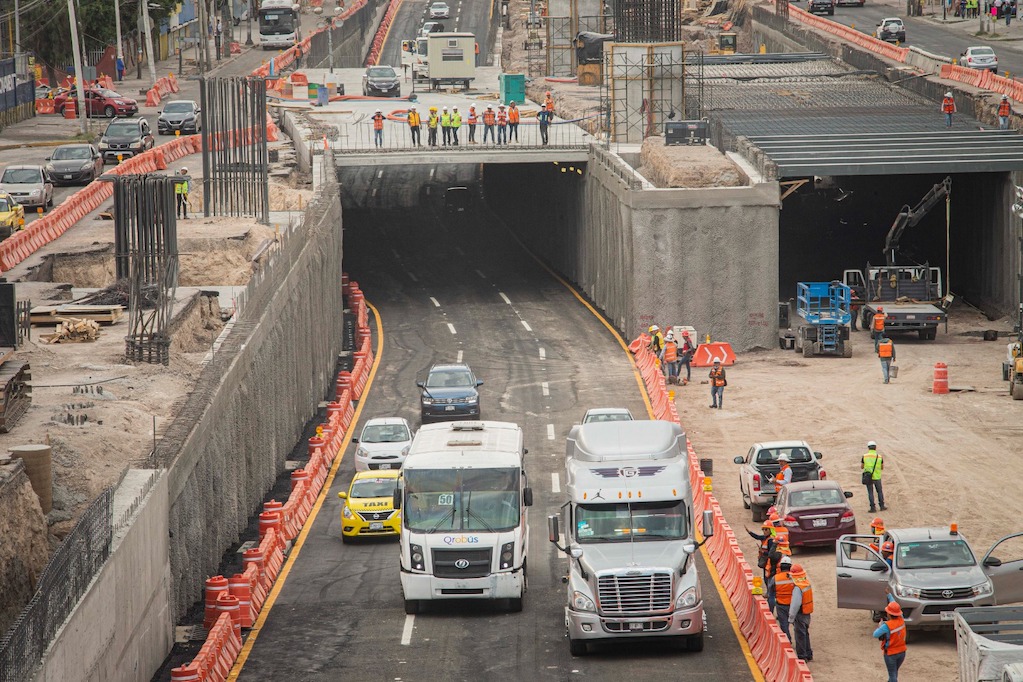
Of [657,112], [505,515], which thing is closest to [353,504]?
[505,515]

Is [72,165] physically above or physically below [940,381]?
above

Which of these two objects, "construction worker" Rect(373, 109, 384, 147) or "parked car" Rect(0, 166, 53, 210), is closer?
"parked car" Rect(0, 166, 53, 210)

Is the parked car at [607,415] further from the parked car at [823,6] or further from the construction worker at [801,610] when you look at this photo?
the parked car at [823,6]

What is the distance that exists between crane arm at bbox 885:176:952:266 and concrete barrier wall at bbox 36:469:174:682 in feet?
141

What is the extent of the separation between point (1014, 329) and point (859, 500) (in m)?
21.9

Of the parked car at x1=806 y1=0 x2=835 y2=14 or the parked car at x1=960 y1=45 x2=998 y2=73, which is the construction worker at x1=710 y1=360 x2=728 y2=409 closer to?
the parked car at x1=960 y1=45 x2=998 y2=73

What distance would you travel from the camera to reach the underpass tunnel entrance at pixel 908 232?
62531 millimetres

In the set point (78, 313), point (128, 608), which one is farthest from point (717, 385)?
point (128, 608)

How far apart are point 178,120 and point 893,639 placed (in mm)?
61195

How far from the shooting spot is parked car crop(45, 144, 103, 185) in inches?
2509

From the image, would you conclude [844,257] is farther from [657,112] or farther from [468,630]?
[468,630]

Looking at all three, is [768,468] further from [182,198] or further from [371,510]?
[182,198]

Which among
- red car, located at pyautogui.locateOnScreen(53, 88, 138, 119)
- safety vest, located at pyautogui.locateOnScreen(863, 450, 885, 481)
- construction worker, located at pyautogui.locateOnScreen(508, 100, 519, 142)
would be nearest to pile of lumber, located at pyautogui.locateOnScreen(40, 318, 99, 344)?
safety vest, located at pyautogui.locateOnScreen(863, 450, 885, 481)

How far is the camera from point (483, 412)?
47.8 metres
